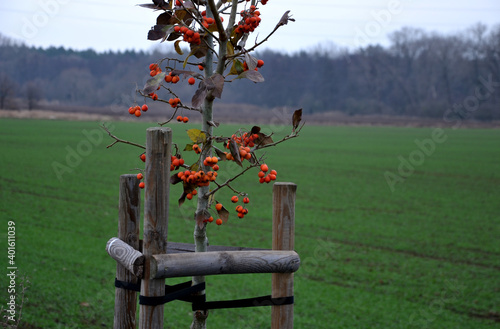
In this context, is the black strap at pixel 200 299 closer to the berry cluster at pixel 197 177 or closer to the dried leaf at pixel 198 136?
the berry cluster at pixel 197 177

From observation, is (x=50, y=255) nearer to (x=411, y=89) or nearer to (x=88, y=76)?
(x=411, y=89)

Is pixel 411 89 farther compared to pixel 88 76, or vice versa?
pixel 88 76

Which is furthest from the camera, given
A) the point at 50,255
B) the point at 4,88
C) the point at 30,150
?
the point at 4,88

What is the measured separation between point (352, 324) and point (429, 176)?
1693cm

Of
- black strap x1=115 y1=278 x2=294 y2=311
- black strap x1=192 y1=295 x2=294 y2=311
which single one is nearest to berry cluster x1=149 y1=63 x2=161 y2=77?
black strap x1=115 y1=278 x2=294 y2=311

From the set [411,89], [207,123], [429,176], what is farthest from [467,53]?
[207,123]

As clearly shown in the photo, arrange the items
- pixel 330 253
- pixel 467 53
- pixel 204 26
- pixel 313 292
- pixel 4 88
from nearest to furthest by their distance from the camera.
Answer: pixel 204 26 → pixel 313 292 → pixel 330 253 → pixel 4 88 → pixel 467 53

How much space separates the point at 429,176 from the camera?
22.6 metres

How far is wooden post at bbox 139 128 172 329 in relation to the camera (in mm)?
2549

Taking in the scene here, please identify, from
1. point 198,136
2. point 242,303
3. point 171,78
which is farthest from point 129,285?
point 171,78

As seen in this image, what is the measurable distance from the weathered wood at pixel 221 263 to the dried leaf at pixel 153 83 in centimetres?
80

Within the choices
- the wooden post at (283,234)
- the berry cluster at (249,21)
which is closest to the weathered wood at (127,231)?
the wooden post at (283,234)

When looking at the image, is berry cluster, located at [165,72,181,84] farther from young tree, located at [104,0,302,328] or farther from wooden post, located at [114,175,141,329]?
wooden post, located at [114,175,141,329]

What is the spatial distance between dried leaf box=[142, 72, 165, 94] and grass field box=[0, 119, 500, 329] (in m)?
4.33
